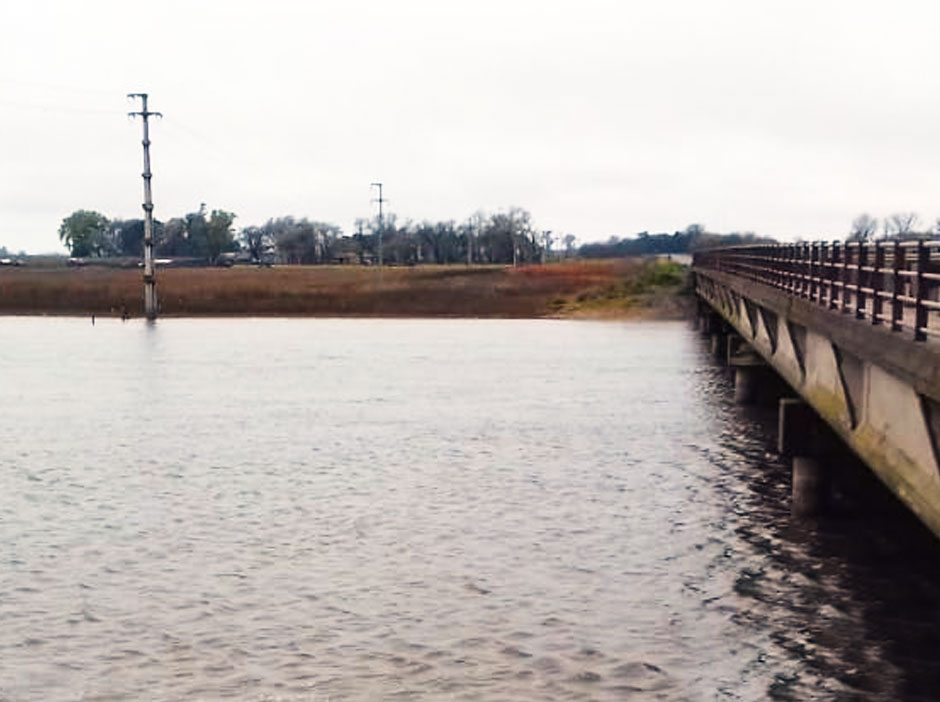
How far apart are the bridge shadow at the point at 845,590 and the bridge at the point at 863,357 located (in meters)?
1.22

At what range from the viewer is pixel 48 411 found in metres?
38.2

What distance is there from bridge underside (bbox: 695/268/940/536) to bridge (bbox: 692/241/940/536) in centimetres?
2

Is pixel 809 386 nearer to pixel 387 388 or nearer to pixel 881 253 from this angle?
pixel 881 253

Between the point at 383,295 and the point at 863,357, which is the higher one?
the point at 863,357

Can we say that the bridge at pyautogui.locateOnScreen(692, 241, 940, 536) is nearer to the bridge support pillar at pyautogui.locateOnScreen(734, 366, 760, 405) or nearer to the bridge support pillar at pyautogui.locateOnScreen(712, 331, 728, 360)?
the bridge support pillar at pyautogui.locateOnScreen(734, 366, 760, 405)

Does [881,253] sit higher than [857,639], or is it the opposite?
[881,253]

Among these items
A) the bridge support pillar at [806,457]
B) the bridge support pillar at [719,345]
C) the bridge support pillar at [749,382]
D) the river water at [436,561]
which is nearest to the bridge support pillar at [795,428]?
the bridge support pillar at [806,457]

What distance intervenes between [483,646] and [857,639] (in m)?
4.70

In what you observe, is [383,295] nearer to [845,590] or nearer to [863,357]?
[845,590]

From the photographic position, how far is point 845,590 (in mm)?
17297

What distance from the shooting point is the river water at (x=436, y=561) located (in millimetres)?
14016

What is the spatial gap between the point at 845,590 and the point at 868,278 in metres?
8.91

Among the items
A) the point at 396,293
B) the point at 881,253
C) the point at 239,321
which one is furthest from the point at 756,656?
the point at 396,293

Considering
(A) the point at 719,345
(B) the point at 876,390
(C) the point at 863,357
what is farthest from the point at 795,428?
(A) the point at 719,345
